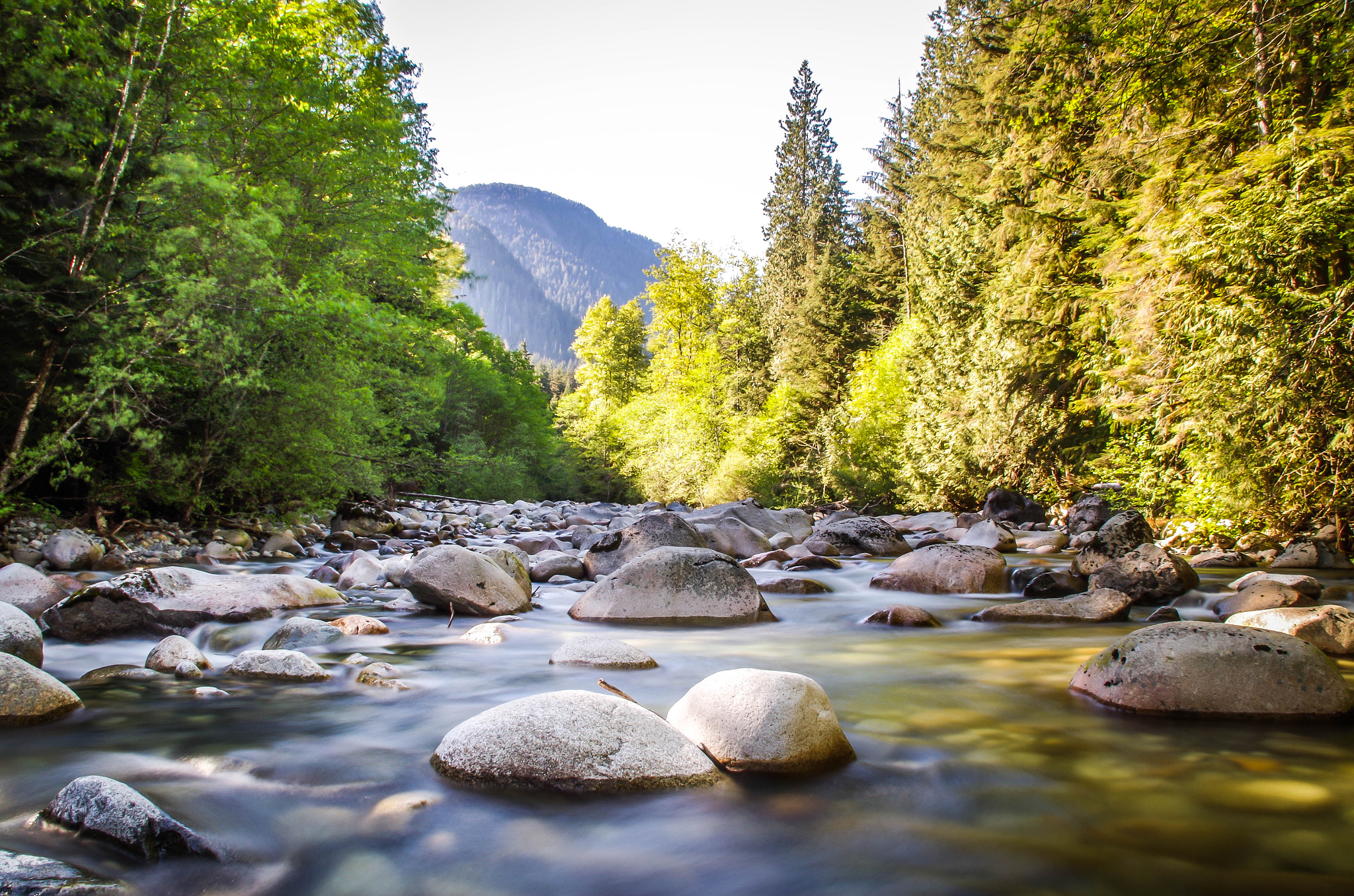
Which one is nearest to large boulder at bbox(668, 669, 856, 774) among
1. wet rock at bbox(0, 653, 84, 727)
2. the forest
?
wet rock at bbox(0, 653, 84, 727)

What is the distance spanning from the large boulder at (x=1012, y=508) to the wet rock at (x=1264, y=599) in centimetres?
1039

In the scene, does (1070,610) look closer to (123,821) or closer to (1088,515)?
(123,821)

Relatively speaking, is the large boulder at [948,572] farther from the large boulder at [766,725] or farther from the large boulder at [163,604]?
the large boulder at [163,604]

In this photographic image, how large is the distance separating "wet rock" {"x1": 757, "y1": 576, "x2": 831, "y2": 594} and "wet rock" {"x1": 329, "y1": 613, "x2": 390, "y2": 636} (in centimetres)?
423

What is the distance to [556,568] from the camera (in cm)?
908

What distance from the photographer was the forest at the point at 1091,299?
26.3 feet

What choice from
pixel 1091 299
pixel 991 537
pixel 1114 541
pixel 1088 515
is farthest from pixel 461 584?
pixel 1091 299

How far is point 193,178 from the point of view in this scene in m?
7.00

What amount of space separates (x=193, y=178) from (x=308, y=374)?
384 centimetres

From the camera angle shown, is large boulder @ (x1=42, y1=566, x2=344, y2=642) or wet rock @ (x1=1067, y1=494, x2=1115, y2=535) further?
wet rock @ (x1=1067, y1=494, x2=1115, y2=535)

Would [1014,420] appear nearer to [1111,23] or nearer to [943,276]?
[943,276]

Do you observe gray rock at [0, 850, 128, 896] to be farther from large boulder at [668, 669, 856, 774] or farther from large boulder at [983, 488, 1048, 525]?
large boulder at [983, 488, 1048, 525]

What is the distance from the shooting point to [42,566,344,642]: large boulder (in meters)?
4.87

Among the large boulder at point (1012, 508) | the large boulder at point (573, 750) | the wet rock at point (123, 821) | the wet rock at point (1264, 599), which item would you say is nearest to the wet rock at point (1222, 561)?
the wet rock at point (1264, 599)
